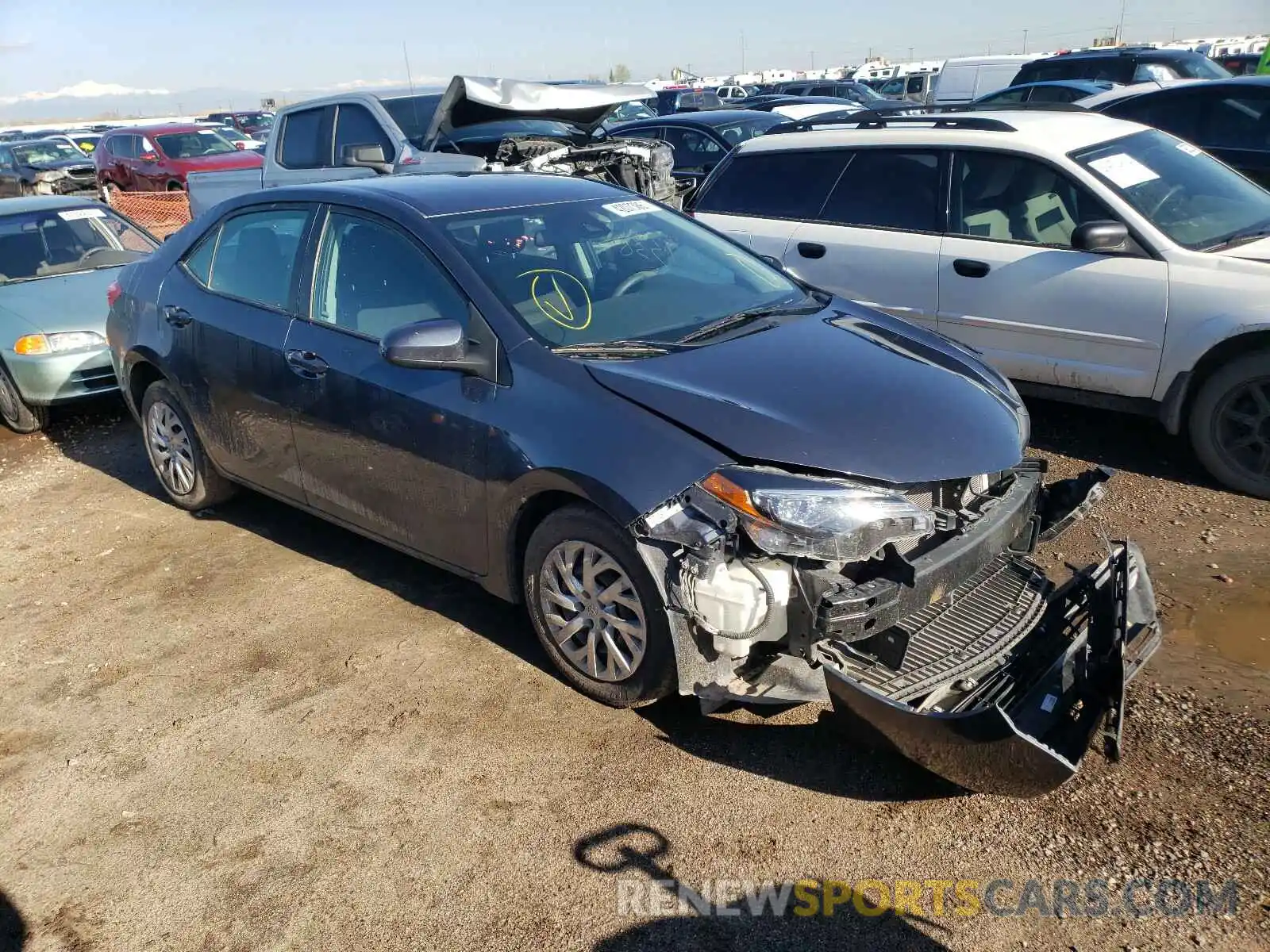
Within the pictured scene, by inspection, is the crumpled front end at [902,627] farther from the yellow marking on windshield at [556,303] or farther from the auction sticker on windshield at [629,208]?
the auction sticker on windshield at [629,208]

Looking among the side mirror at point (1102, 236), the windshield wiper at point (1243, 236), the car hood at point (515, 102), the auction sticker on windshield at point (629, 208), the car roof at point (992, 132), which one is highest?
the car hood at point (515, 102)

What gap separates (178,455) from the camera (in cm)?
546

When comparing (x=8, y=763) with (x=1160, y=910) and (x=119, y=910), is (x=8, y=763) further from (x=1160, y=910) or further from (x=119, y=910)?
(x=1160, y=910)

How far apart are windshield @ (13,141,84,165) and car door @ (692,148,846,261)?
67.1ft

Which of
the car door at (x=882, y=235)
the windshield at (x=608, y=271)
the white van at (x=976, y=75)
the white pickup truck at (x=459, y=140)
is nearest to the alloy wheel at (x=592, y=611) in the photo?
the windshield at (x=608, y=271)

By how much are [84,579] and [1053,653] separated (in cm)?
437

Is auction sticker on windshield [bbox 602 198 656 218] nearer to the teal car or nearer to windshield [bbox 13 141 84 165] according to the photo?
the teal car

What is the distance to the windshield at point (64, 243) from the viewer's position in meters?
7.75

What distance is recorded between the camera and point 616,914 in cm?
271

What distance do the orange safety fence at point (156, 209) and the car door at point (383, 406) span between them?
11550 millimetres

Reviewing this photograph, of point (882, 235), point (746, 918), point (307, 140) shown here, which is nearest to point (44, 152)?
point (307, 140)

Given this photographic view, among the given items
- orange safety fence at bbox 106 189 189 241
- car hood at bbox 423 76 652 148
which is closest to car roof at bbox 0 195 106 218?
car hood at bbox 423 76 652 148

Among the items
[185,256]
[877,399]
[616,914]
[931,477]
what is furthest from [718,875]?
[185,256]

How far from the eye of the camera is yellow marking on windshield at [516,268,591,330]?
382cm
